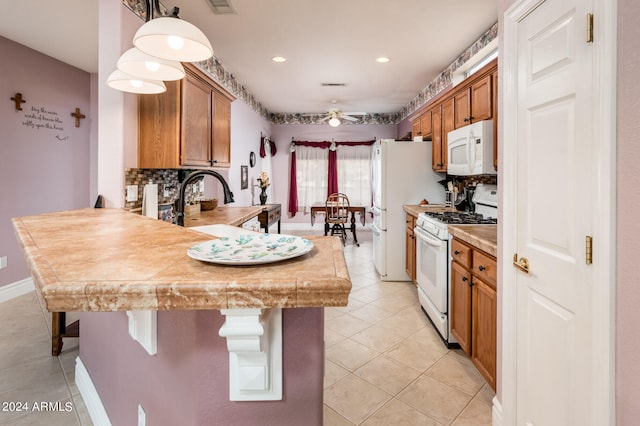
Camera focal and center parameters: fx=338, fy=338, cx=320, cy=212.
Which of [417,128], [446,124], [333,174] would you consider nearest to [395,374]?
[446,124]

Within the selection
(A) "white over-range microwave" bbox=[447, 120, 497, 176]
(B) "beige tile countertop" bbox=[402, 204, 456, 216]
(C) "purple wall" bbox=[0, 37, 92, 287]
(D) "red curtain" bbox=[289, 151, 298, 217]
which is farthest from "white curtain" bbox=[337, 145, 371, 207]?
(C) "purple wall" bbox=[0, 37, 92, 287]

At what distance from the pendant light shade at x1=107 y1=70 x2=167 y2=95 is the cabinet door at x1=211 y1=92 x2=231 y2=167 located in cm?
137

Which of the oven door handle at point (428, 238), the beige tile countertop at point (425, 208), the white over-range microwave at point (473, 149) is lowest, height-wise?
the oven door handle at point (428, 238)

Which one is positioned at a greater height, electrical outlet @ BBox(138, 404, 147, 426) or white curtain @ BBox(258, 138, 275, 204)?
white curtain @ BBox(258, 138, 275, 204)

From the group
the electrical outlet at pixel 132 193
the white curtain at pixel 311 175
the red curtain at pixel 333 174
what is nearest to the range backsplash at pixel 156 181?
the electrical outlet at pixel 132 193

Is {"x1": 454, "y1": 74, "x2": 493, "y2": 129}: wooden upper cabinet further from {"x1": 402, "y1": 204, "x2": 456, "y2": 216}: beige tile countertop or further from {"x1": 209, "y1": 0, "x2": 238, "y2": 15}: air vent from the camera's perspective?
{"x1": 209, "y1": 0, "x2": 238, "y2": 15}: air vent

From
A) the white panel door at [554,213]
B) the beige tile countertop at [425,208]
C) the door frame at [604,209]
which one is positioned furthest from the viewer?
the beige tile countertop at [425,208]

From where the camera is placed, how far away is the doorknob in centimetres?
139

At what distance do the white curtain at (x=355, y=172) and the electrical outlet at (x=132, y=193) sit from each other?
5.68 metres

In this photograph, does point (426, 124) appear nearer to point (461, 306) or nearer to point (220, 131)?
point (220, 131)

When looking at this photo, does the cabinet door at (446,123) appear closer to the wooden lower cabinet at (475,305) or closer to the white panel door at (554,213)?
the wooden lower cabinet at (475,305)

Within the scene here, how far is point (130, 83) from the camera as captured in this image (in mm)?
1735

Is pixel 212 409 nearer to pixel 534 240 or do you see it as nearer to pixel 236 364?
pixel 236 364

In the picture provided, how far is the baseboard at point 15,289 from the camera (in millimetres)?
3445
